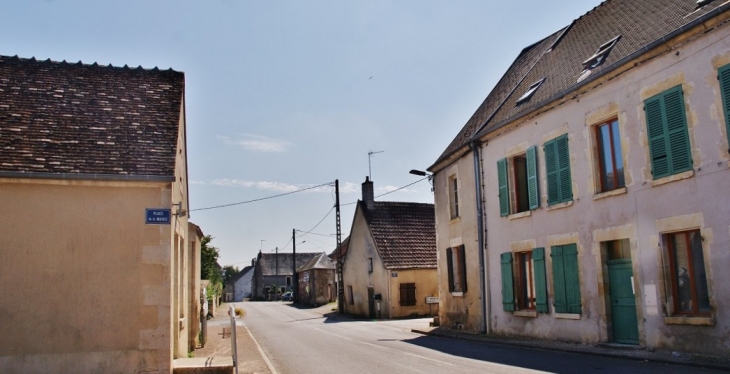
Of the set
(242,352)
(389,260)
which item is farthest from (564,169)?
(389,260)

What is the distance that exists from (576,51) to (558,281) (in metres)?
6.56

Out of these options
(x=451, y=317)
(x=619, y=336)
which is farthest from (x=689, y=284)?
(x=451, y=317)

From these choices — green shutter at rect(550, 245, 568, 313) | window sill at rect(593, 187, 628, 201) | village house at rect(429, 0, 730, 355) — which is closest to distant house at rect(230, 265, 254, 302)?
village house at rect(429, 0, 730, 355)

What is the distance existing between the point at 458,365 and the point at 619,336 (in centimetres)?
442

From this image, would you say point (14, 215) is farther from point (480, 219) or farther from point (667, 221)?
point (480, 219)

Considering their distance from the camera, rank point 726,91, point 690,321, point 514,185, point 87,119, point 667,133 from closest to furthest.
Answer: point 726,91 → point 690,321 → point 87,119 → point 667,133 → point 514,185

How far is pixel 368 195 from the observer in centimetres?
3550

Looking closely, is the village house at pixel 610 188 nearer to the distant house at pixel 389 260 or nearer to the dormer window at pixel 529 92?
the dormer window at pixel 529 92

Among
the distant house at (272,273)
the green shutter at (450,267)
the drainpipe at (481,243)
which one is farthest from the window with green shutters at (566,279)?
the distant house at (272,273)

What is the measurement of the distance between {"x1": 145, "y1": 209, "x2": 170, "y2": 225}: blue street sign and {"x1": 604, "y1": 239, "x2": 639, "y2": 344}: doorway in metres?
9.45

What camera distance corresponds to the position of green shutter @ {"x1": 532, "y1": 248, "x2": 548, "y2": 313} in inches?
628

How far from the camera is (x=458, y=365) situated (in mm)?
11359

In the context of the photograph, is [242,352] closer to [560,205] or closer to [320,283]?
[560,205]

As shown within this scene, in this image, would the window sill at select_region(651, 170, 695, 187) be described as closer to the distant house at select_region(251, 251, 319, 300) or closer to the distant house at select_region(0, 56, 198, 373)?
the distant house at select_region(0, 56, 198, 373)
